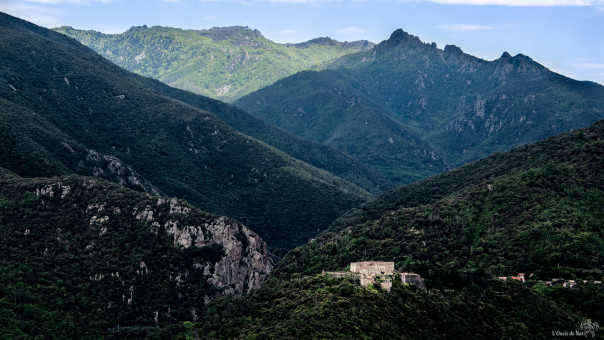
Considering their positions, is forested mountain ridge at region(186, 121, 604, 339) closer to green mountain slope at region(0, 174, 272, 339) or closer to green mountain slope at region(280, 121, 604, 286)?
green mountain slope at region(280, 121, 604, 286)

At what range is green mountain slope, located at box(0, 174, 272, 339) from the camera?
4867 inches

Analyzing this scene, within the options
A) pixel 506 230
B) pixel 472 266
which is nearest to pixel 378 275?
pixel 472 266

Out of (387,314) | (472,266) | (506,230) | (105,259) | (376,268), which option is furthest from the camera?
(105,259)

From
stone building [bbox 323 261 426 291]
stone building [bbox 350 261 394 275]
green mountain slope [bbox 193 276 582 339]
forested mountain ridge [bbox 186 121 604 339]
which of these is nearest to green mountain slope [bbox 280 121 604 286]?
forested mountain ridge [bbox 186 121 604 339]

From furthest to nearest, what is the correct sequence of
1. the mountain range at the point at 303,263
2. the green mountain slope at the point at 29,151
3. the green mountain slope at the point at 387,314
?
the green mountain slope at the point at 29,151
the mountain range at the point at 303,263
the green mountain slope at the point at 387,314

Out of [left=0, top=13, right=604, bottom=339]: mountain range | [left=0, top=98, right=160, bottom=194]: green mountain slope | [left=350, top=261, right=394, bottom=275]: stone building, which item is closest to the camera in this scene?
[left=0, top=13, right=604, bottom=339]: mountain range

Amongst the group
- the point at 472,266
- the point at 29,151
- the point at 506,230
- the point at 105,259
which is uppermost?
the point at 29,151

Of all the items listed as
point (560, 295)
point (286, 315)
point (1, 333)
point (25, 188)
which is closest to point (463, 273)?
point (560, 295)

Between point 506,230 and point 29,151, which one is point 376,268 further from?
point 29,151

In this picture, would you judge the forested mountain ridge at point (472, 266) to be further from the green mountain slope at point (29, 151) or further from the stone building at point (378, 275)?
the green mountain slope at point (29, 151)

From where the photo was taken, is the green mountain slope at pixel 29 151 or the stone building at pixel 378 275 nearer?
the stone building at pixel 378 275

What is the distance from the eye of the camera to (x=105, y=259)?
142 meters

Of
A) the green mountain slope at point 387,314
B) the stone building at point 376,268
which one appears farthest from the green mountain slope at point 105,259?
the stone building at point 376,268

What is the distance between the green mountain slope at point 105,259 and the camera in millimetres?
123625
